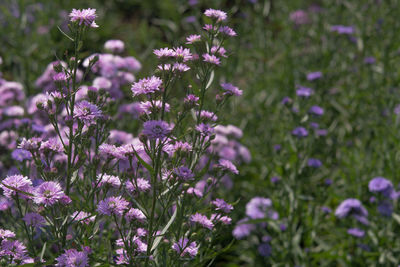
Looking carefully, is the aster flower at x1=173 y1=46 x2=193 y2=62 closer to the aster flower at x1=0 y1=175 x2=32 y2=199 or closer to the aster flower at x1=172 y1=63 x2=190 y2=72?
the aster flower at x1=172 y1=63 x2=190 y2=72

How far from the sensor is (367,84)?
4.06 meters

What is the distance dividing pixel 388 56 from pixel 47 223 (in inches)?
128

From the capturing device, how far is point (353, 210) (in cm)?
271

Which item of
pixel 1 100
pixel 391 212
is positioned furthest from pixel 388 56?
pixel 1 100

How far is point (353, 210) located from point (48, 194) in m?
2.02

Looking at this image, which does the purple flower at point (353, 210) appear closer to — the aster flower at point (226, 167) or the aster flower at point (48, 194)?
the aster flower at point (226, 167)

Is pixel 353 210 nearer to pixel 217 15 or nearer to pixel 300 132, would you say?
pixel 300 132

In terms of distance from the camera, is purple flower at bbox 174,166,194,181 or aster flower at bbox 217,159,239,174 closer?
purple flower at bbox 174,166,194,181

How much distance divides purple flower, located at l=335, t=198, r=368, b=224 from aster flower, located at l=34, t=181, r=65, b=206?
75.3 inches

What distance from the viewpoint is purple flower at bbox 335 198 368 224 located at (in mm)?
2664

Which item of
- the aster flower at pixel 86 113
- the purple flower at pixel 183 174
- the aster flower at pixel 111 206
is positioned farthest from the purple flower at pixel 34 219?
the purple flower at pixel 183 174

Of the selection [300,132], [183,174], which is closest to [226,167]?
[183,174]

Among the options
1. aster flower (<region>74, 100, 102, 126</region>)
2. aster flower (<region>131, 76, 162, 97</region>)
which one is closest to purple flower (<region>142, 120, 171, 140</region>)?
aster flower (<region>131, 76, 162, 97</region>)

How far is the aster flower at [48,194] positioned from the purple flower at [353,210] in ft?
6.28
